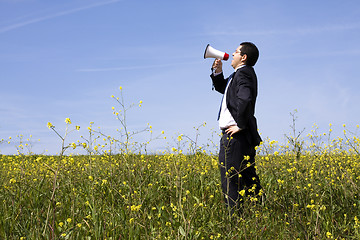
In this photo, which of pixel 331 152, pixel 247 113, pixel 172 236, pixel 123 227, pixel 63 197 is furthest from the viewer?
pixel 331 152

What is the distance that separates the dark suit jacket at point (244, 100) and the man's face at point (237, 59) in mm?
149

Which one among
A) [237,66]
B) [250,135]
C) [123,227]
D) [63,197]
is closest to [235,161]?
[250,135]

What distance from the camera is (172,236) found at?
2879 millimetres

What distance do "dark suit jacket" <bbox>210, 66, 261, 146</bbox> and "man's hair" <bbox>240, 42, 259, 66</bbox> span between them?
10 cm

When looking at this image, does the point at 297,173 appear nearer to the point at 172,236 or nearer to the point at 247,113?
the point at 247,113

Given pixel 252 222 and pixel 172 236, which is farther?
pixel 252 222

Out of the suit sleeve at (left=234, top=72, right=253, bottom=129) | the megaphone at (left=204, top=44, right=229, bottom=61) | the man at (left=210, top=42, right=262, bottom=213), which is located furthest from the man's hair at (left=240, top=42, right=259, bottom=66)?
A: the megaphone at (left=204, top=44, right=229, bottom=61)

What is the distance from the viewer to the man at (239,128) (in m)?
4.02

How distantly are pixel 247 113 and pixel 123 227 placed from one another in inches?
71.8

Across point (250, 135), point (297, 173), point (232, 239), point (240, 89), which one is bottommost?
point (232, 239)

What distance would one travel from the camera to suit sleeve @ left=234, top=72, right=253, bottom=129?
13.0 ft

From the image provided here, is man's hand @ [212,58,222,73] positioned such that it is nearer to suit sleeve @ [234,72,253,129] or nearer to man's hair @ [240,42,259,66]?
man's hair @ [240,42,259,66]

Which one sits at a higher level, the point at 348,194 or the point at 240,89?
the point at 240,89

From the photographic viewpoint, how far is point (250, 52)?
4.43m
